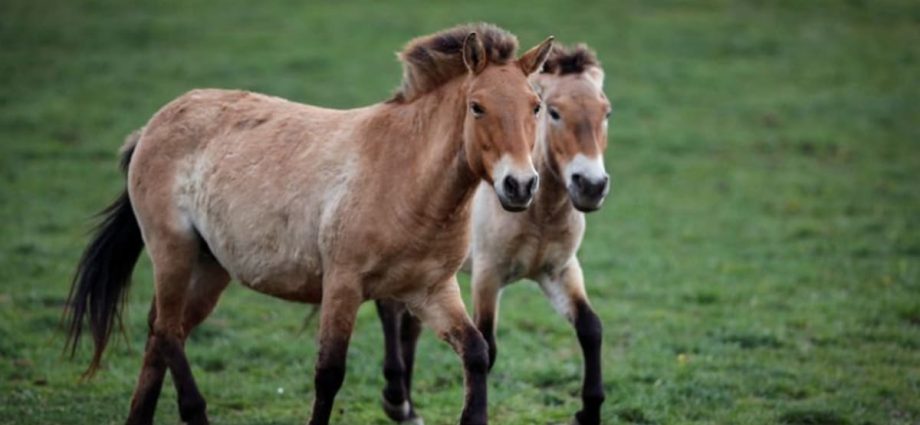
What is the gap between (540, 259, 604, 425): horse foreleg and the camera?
21.4 ft

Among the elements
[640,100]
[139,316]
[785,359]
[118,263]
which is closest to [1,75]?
[640,100]

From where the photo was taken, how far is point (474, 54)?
18.1 feet

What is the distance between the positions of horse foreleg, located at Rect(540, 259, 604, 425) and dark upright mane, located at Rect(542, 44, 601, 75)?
42.5 inches

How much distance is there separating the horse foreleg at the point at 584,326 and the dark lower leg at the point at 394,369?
107 cm

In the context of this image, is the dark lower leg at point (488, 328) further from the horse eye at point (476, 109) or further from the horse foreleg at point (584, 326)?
the horse eye at point (476, 109)

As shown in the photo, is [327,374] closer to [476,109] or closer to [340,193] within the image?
[340,193]

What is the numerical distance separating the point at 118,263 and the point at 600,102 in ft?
10.1

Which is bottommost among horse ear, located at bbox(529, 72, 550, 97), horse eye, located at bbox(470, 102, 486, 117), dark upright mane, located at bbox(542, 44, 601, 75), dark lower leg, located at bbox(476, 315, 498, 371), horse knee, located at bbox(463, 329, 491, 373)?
dark lower leg, located at bbox(476, 315, 498, 371)

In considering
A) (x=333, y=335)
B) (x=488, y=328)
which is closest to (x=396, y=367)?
(x=488, y=328)

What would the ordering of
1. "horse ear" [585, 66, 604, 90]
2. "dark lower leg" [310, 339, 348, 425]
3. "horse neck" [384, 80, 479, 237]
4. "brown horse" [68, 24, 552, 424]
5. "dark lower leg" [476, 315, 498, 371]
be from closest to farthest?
"brown horse" [68, 24, 552, 424], "horse neck" [384, 80, 479, 237], "dark lower leg" [310, 339, 348, 425], "horse ear" [585, 66, 604, 90], "dark lower leg" [476, 315, 498, 371]

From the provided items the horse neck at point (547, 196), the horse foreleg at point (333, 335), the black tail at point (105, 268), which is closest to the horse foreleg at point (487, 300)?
the horse neck at point (547, 196)

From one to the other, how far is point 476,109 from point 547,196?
1442 mm

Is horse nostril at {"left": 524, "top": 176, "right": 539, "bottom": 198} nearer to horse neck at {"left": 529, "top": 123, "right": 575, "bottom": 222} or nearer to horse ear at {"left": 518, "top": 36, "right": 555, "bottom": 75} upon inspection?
horse ear at {"left": 518, "top": 36, "right": 555, "bottom": 75}

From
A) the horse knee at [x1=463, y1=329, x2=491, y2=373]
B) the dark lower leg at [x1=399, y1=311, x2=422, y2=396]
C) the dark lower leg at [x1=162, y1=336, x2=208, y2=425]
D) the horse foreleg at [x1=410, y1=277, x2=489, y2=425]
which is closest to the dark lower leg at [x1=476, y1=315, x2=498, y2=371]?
the dark lower leg at [x1=399, y1=311, x2=422, y2=396]
